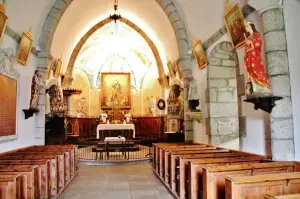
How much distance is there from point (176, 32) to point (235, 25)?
3278 millimetres

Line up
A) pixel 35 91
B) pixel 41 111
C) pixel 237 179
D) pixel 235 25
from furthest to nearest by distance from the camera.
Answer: pixel 41 111 → pixel 35 91 → pixel 235 25 → pixel 237 179

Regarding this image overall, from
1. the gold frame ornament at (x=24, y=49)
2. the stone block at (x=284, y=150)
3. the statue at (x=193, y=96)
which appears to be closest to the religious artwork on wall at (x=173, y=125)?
the statue at (x=193, y=96)

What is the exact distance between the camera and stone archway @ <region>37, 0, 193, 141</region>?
7414 millimetres

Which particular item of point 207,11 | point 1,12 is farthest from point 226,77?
point 1,12

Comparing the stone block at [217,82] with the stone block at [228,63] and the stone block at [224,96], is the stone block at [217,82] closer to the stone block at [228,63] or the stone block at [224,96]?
the stone block at [224,96]

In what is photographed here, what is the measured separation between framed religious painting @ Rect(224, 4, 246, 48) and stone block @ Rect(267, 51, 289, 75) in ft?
3.40

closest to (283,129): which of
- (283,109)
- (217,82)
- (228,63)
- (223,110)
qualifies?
(283,109)

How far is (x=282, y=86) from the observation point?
3721mm

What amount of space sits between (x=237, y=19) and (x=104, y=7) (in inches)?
283

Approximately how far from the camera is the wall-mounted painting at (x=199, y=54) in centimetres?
673

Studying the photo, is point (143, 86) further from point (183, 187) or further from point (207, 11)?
point (183, 187)

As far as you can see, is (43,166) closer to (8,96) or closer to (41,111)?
(8,96)

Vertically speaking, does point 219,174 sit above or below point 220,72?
below

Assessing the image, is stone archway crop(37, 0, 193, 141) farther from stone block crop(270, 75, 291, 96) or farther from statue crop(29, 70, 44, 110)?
stone block crop(270, 75, 291, 96)
